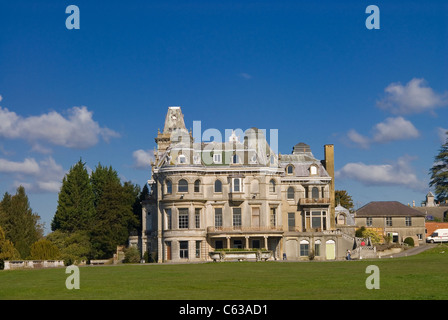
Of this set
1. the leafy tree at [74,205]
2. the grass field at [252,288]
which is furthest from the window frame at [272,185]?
the grass field at [252,288]

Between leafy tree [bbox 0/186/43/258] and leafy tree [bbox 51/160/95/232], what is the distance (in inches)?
225

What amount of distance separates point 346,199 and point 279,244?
98.3ft

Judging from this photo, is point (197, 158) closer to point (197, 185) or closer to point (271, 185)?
point (197, 185)

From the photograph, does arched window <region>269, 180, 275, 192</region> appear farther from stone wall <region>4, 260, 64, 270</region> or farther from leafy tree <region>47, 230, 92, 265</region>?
stone wall <region>4, 260, 64, 270</region>

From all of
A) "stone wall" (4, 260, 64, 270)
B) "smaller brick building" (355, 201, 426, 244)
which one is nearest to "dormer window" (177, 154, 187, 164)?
"stone wall" (4, 260, 64, 270)

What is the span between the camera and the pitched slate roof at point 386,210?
94.4 m

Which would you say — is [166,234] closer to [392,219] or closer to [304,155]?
[304,155]

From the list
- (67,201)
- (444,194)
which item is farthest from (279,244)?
(444,194)

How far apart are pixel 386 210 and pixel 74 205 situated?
129 feet

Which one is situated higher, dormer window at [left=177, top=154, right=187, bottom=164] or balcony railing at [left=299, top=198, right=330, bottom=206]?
dormer window at [left=177, top=154, right=187, bottom=164]

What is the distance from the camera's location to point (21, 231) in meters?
75.8

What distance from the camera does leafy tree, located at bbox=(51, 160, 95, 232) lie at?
83750mm

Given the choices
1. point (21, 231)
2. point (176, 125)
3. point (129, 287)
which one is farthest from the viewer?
point (176, 125)
